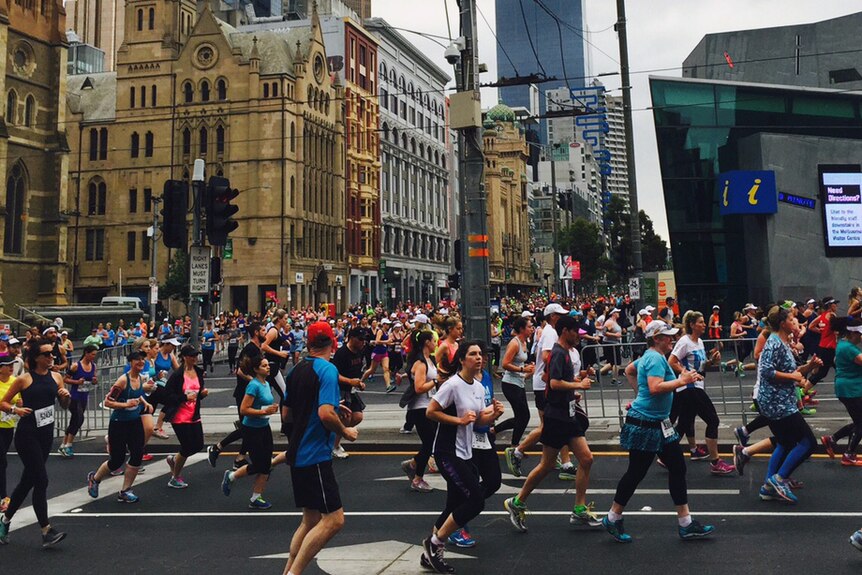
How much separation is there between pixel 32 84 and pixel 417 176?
4196cm

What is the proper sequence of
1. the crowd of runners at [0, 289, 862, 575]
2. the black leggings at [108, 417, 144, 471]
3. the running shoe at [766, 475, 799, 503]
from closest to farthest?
the crowd of runners at [0, 289, 862, 575]
the running shoe at [766, 475, 799, 503]
the black leggings at [108, 417, 144, 471]

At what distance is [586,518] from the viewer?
22.9 feet

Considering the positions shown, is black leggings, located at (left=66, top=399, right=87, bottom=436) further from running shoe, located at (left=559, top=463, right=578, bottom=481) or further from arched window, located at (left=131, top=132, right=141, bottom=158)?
arched window, located at (left=131, top=132, right=141, bottom=158)

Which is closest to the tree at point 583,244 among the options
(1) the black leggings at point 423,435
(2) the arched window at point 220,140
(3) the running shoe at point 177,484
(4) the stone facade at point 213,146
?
(4) the stone facade at point 213,146

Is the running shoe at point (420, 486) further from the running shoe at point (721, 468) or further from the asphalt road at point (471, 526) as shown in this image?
the running shoe at point (721, 468)

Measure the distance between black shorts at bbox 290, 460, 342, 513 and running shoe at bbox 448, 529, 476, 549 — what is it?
5.30ft

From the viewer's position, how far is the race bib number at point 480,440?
20.8ft

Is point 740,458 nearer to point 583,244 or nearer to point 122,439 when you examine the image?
point 122,439

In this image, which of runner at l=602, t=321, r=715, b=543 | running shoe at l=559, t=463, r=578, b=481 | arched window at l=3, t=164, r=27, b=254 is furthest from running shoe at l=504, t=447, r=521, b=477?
arched window at l=3, t=164, r=27, b=254

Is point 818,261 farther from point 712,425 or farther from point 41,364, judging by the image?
point 41,364

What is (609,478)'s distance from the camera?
355 inches

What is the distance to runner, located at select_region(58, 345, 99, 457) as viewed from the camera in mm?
11758

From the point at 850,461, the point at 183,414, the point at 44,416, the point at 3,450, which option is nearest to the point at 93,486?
the point at 183,414

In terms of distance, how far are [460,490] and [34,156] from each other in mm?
50751
